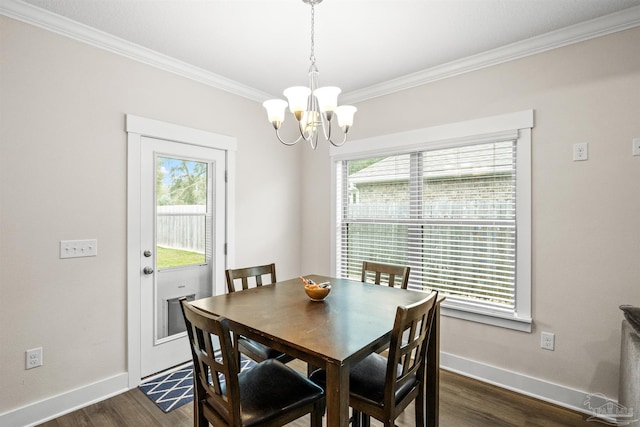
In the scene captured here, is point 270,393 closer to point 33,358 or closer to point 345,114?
point 345,114

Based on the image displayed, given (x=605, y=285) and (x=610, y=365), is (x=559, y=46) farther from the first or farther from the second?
(x=610, y=365)

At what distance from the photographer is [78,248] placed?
2.28m

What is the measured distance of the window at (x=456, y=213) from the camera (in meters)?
2.53

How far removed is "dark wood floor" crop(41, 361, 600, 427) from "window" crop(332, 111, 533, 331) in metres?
0.55

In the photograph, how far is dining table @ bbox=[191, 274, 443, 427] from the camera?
3.98ft

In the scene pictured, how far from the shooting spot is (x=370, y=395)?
58.5 inches

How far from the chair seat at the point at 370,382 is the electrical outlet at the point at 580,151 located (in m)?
1.91

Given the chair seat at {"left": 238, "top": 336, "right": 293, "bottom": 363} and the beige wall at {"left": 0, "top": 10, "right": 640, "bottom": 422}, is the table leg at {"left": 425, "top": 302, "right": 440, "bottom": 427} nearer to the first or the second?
the chair seat at {"left": 238, "top": 336, "right": 293, "bottom": 363}

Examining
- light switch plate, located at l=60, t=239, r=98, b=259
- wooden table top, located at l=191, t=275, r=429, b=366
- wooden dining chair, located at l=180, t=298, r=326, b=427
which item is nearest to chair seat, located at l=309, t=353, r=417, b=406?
wooden dining chair, located at l=180, t=298, r=326, b=427

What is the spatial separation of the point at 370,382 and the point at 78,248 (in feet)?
7.03

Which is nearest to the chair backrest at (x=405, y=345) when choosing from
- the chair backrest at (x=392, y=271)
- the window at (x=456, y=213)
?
the chair backrest at (x=392, y=271)

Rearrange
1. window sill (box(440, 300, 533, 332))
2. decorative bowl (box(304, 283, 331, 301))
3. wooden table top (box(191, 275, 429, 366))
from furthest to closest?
window sill (box(440, 300, 533, 332))
decorative bowl (box(304, 283, 331, 301))
wooden table top (box(191, 275, 429, 366))

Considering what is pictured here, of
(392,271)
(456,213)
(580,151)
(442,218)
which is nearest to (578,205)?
(580,151)

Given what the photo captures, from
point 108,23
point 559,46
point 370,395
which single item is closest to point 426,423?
point 370,395
